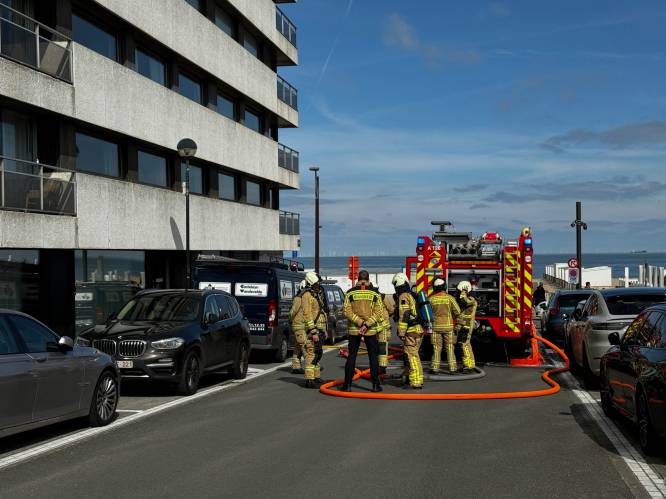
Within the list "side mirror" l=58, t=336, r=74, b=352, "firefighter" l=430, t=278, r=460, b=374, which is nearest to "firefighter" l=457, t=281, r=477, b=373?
"firefighter" l=430, t=278, r=460, b=374

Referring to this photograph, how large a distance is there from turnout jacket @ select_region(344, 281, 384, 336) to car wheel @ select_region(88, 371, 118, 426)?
3.92 m

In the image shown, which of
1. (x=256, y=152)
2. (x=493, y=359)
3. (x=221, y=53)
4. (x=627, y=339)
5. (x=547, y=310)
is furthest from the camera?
(x=256, y=152)

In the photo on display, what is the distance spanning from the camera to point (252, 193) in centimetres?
3638

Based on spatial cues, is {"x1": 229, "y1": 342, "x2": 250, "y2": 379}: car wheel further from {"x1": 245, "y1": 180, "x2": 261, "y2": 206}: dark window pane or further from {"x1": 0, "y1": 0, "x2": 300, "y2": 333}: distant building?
{"x1": 245, "y1": 180, "x2": 261, "y2": 206}: dark window pane

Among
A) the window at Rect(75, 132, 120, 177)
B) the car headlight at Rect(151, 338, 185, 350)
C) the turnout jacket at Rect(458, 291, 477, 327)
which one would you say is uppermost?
the window at Rect(75, 132, 120, 177)

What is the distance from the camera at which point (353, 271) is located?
41000 millimetres

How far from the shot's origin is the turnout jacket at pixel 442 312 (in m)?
14.7

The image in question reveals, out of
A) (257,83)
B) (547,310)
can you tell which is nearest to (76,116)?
(547,310)

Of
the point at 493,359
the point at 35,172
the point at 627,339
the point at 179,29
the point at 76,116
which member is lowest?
the point at 493,359

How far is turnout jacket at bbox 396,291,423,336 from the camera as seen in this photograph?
13148 millimetres

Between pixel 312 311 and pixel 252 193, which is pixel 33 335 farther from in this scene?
pixel 252 193

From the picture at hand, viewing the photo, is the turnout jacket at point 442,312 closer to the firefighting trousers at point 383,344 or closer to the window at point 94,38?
the firefighting trousers at point 383,344

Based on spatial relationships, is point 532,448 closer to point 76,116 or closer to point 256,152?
point 76,116

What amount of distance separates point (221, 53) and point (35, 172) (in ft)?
42.7
